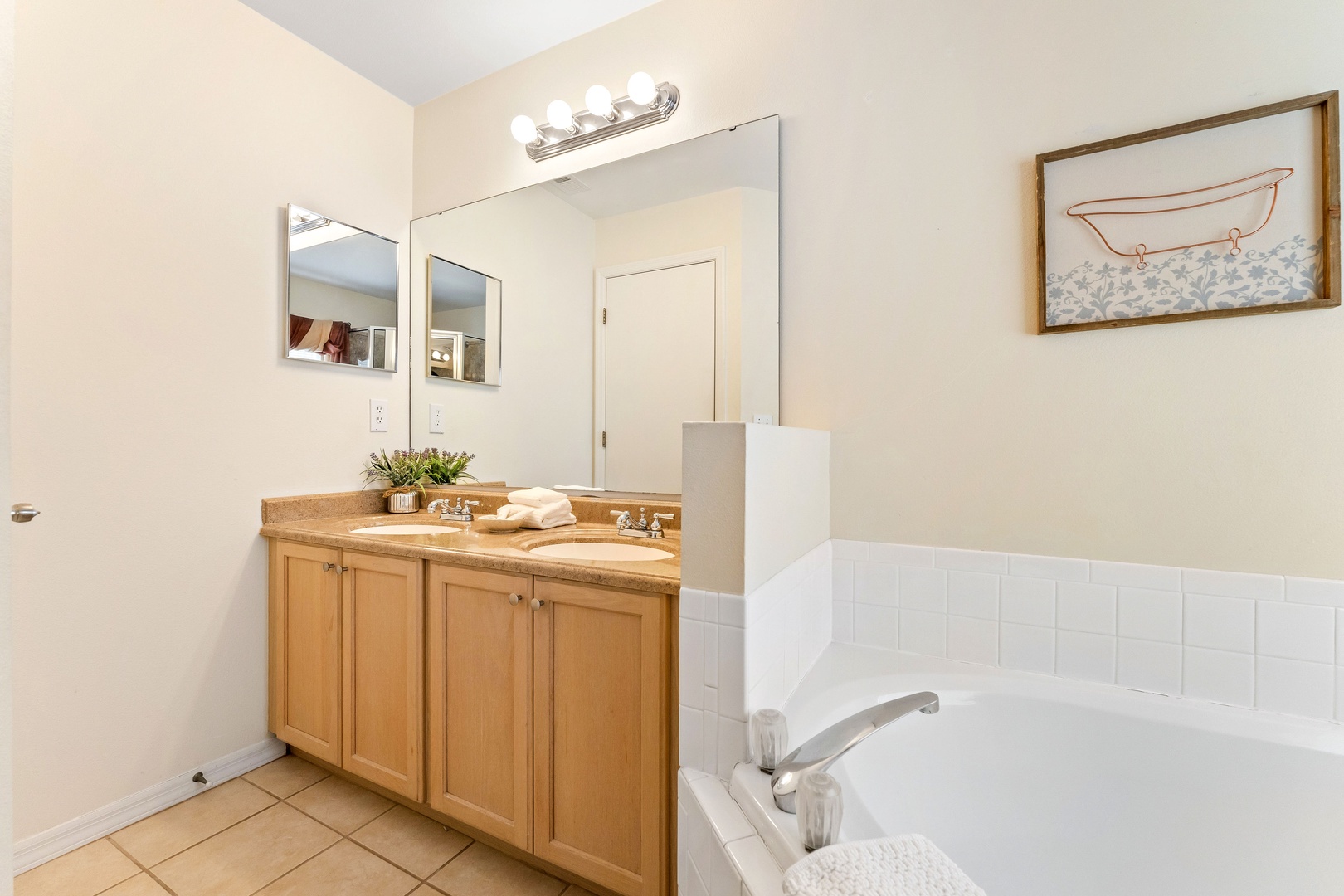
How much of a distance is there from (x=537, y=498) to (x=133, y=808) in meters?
1.40

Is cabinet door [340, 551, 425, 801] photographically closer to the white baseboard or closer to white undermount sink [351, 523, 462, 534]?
white undermount sink [351, 523, 462, 534]

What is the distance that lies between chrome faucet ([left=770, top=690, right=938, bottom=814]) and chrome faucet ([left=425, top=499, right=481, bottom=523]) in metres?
1.46

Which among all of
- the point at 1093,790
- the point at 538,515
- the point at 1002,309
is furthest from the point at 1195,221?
the point at 538,515

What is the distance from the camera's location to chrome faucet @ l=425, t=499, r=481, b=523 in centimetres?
202

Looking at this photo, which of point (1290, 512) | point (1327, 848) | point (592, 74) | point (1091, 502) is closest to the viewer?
point (1327, 848)


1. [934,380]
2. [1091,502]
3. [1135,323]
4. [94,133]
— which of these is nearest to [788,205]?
[934,380]

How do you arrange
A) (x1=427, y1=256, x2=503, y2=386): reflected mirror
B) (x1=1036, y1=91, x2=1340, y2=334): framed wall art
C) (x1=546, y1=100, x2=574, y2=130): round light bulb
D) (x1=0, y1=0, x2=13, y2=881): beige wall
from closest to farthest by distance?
(x1=0, y1=0, x2=13, y2=881): beige wall → (x1=1036, y1=91, x2=1340, y2=334): framed wall art → (x1=546, y1=100, x2=574, y2=130): round light bulb → (x1=427, y1=256, x2=503, y2=386): reflected mirror

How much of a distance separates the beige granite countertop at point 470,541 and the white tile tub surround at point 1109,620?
0.58m

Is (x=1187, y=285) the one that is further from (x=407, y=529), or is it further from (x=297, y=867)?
(x=297, y=867)

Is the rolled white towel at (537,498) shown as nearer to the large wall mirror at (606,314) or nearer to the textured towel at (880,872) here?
the large wall mirror at (606,314)

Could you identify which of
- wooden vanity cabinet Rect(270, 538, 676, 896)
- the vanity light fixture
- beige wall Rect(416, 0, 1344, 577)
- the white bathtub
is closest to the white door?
beige wall Rect(416, 0, 1344, 577)

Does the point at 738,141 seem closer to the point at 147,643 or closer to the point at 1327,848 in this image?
the point at 1327,848

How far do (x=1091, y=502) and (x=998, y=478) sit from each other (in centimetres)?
19

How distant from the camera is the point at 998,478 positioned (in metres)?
1.33
